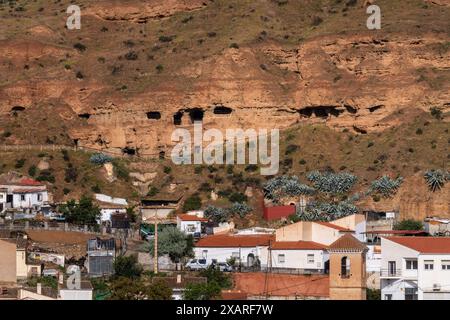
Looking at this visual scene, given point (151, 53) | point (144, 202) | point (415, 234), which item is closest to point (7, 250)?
point (415, 234)

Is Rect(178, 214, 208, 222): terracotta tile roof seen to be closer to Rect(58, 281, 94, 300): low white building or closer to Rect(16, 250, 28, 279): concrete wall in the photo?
Rect(16, 250, 28, 279): concrete wall

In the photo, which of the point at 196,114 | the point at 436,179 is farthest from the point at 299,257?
the point at 196,114

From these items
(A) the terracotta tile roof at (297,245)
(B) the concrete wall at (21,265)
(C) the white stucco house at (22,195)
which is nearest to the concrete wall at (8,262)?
(B) the concrete wall at (21,265)

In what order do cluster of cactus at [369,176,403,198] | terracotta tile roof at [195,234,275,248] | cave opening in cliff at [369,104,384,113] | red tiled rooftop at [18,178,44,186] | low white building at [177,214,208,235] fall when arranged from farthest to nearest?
cave opening in cliff at [369,104,384,113] < red tiled rooftop at [18,178,44,186] < cluster of cactus at [369,176,403,198] < low white building at [177,214,208,235] < terracotta tile roof at [195,234,275,248]

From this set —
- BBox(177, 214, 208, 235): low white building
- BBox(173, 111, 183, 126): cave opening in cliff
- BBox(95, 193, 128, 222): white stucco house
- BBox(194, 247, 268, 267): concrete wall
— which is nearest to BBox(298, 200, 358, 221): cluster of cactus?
BBox(177, 214, 208, 235): low white building

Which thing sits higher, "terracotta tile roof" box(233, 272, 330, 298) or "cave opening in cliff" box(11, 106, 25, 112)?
"cave opening in cliff" box(11, 106, 25, 112)

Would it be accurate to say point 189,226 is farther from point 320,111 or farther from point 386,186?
point 320,111
